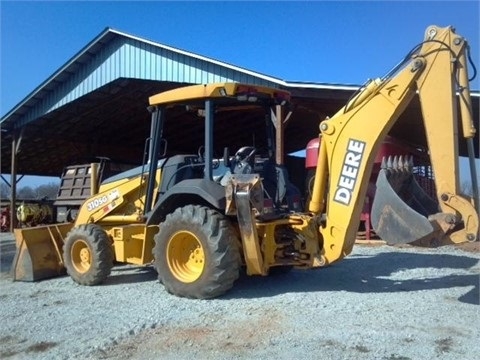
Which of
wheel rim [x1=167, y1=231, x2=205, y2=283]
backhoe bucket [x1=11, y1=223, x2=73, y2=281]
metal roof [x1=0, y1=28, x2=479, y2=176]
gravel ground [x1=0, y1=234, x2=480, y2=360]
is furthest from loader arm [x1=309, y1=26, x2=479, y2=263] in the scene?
backhoe bucket [x1=11, y1=223, x2=73, y2=281]

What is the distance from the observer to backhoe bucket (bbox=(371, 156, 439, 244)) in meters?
5.31

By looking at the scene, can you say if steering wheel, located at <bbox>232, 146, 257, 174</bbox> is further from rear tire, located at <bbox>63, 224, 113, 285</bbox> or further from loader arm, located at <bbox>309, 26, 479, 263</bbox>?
rear tire, located at <bbox>63, 224, 113, 285</bbox>

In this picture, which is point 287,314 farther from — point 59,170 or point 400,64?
point 59,170

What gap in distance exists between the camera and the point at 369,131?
5.79 m

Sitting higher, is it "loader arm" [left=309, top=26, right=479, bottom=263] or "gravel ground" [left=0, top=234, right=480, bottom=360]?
"loader arm" [left=309, top=26, right=479, bottom=263]

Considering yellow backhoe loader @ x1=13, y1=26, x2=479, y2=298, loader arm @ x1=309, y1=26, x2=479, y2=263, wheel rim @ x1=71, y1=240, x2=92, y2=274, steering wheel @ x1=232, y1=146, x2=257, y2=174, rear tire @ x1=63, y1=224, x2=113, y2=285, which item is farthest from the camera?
wheel rim @ x1=71, y1=240, x2=92, y2=274

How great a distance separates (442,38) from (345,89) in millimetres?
6165

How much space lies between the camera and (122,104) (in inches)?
721

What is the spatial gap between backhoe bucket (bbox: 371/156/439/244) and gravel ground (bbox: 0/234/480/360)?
0.82 m

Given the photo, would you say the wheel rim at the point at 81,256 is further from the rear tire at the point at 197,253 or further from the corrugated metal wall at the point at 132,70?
the corrugated metal wall at the point at 132,70

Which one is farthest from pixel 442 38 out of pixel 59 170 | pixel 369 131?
pixel 59 170

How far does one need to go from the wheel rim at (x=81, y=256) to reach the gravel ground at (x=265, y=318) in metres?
0.29

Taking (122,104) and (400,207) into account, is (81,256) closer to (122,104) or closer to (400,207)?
(400,207)

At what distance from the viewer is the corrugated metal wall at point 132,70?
44.0ft
